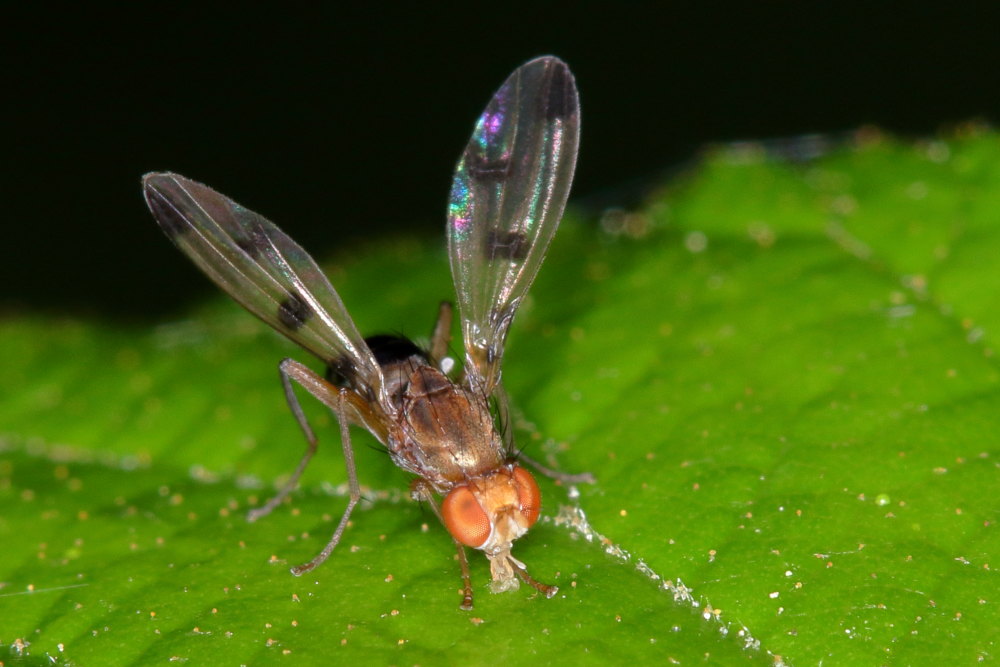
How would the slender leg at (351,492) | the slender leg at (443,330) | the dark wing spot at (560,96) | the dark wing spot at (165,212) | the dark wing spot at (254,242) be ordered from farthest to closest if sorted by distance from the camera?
the slender leg at (443,330), the dark wing spot at (560,96), the dark wing spot at (254,242), the dark wing spot at (165,212), the slender leg at (351,492)

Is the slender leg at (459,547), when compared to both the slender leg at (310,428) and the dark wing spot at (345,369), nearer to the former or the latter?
the slender leg at (310,428)

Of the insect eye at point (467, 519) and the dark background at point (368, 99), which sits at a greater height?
the insect eye at point (467, 519)

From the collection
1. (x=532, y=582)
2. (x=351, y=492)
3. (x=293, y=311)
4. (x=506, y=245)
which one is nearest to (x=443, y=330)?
(x=506, y=245)

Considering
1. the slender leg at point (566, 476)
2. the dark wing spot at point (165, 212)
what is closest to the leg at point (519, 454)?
the slender leg at point (566, 476)

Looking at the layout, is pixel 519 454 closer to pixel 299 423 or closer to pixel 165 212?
pixel 299 423

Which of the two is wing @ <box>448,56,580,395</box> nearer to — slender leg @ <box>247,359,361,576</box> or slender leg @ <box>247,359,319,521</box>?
slender leg @ <box>247,359,361,576</box>

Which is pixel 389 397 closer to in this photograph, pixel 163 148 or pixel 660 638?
pixel 660 638

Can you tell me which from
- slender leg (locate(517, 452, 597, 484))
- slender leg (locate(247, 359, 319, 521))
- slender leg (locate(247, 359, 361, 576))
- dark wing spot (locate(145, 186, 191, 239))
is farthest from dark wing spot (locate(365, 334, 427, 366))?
dark wing spot (locate(145, 186, 191, 239))
